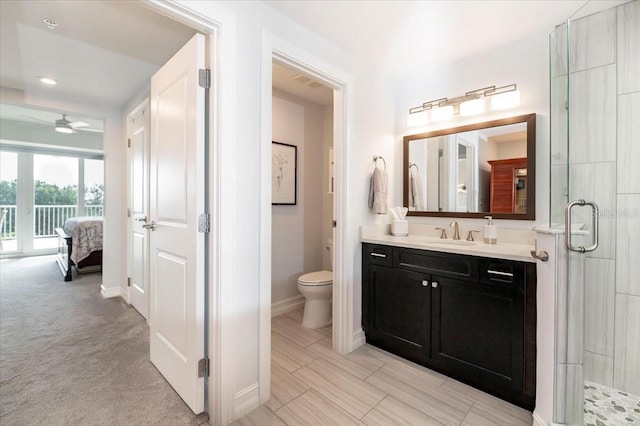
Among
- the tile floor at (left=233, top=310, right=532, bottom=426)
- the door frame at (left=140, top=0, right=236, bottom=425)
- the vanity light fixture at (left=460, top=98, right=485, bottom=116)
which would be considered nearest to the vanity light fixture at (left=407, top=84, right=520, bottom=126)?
the vanity light fixture at (left=460, top=98, right=485, bottom=116)

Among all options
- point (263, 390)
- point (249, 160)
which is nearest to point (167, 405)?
point (263, 390)

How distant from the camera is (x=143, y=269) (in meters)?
2.79

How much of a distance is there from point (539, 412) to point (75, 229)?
17.9 ft

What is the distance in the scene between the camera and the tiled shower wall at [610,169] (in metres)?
1.54

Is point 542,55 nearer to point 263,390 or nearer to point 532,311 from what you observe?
point 532,311

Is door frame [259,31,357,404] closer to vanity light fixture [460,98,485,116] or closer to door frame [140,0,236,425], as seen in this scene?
door frame [140,0,236,425]

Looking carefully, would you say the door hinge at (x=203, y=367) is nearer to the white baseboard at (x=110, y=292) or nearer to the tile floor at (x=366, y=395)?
the tile floor at (x=366, y=395)

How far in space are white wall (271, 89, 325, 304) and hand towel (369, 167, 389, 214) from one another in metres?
1.06

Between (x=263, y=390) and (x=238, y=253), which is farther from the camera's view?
(x=263, y=390)

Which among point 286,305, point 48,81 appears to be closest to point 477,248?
point 286,305

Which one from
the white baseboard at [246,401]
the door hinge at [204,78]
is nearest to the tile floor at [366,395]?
the white baseboard at [246,401]

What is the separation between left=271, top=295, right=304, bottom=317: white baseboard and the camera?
9.67 ft

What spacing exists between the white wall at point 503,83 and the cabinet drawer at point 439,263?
64cm

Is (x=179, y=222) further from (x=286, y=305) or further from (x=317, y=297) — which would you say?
(x=286, y=305)
